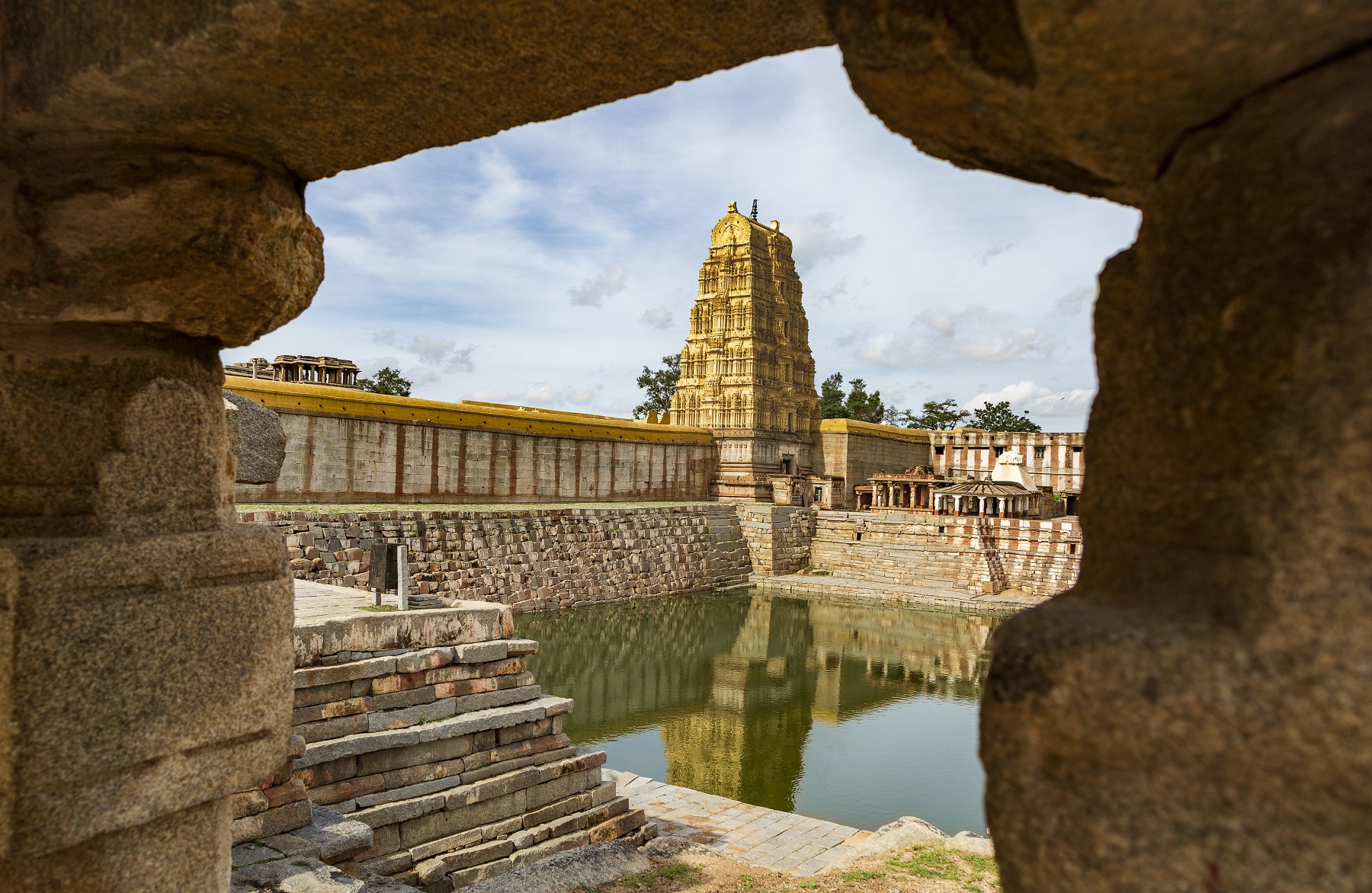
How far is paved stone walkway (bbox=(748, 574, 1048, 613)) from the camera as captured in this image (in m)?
18.9

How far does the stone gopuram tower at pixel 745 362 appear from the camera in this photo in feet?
92.5

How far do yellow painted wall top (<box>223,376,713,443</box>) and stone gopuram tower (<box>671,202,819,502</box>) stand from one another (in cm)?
131

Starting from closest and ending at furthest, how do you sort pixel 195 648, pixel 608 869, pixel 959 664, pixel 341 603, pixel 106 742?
pixel 106 742 → pixel 195 648 → pixel 608 869 → pixel 341 603 → pixel 959 664

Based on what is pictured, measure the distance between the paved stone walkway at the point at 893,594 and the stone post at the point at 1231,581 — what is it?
1822 centimetres

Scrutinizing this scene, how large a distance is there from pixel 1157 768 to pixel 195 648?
1835 millimetres

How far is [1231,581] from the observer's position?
854mm

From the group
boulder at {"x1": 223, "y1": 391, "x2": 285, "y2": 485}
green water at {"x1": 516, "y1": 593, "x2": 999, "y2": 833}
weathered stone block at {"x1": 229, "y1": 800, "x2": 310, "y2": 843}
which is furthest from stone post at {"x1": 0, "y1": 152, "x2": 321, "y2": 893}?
green water at {"x1": 516, "y1": 593, "x2": 999, "y2": 833}

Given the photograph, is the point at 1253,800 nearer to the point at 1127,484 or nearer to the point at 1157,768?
the point at 1157,768

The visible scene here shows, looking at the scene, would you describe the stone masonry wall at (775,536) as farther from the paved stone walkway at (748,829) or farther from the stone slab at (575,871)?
the stone slab at (575,871)

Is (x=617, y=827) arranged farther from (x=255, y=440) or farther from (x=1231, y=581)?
(x=1231, y=581)

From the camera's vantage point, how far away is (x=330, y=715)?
4637mm

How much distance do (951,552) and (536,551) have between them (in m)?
10.4

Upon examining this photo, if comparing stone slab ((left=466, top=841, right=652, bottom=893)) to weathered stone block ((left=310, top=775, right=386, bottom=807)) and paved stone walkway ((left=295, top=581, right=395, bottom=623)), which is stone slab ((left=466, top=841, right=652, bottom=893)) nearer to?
weathered stone block ((left=310, top=775, right=386, bottom=807))

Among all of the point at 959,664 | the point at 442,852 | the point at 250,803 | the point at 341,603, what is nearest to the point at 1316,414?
the point at 250,803
